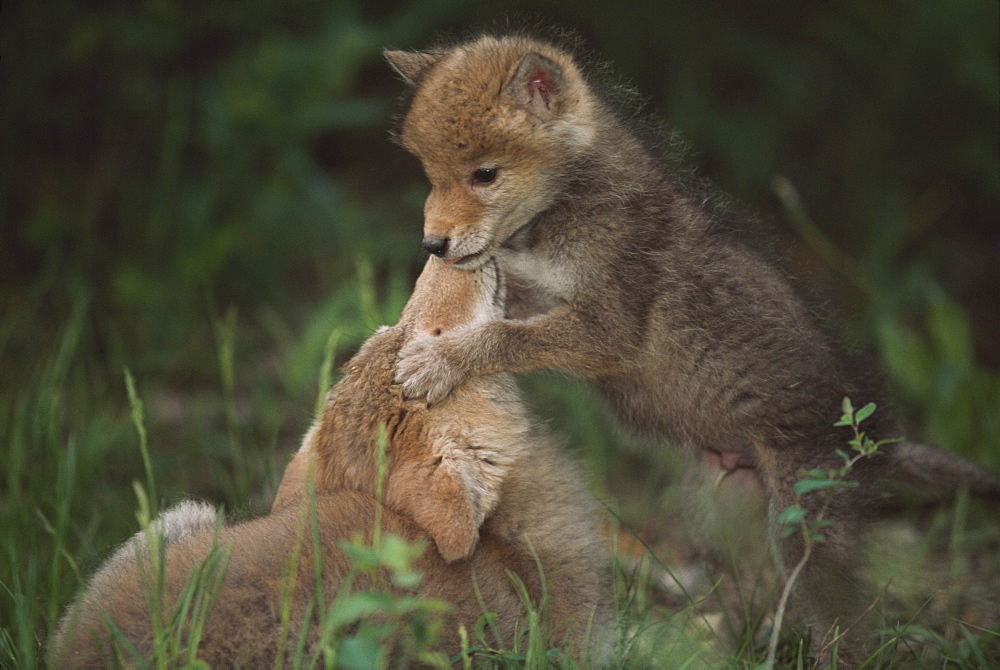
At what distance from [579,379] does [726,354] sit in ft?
1.81

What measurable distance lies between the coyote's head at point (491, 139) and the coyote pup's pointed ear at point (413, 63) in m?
0.13

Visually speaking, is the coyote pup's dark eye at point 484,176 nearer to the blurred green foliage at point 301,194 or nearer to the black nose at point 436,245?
the black nose at point 436,245

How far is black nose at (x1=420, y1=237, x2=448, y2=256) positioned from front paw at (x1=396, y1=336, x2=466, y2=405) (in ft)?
1.33

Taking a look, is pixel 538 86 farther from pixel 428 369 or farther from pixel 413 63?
pixel 428 369

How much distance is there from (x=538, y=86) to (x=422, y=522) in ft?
5.72

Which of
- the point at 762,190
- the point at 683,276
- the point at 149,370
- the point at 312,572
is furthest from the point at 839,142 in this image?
the point at 312,572

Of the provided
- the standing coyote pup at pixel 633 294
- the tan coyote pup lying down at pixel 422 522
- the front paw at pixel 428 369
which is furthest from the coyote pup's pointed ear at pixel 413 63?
the front paw at pixel 428 369

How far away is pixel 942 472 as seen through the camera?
430 centimetres

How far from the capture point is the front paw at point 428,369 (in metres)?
3.42

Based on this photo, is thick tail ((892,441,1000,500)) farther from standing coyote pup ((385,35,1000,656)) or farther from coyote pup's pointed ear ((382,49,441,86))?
coyote pup's pointed ear ((382,49,441,86))

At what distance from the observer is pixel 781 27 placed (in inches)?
298

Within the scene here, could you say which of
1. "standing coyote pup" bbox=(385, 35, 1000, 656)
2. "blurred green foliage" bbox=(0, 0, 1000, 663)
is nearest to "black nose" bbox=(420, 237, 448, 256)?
"standing coyote pup" bbox=(385, 35, 1000, 656)

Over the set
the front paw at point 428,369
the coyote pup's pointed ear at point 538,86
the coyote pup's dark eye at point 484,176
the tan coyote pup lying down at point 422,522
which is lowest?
the tan coyote pup lying down at point 422,522

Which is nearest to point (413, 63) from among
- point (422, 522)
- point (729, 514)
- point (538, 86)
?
point (538, 86)
